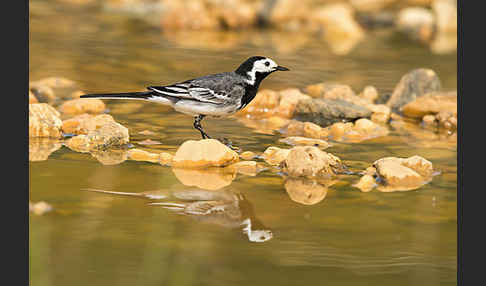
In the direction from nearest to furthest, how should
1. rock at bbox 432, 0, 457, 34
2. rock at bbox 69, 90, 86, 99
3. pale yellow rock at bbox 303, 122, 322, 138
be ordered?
pale yellow rock at bbox 303, 122, 322, 138 < rock at bbox 69, 90, 86, 99 < rock at bbox 432, 0, 457, 34

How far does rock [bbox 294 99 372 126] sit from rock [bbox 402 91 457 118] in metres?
0.73

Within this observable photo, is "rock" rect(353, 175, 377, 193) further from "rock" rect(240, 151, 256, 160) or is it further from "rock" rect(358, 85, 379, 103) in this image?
"rock" rect(358, 85, 379, 103)

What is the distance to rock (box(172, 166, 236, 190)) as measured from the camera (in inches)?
236

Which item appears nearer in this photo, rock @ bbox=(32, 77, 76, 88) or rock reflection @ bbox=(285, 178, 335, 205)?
rock reflection @ bbox=(285, 178, 335, 205)

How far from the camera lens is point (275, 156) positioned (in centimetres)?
671

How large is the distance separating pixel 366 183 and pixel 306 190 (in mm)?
504

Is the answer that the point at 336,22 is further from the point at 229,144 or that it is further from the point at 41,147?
the point at 41,147

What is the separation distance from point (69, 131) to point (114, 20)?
24.7 feet

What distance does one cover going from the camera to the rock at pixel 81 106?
26.9ft

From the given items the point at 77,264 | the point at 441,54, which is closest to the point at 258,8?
the point at 441,54

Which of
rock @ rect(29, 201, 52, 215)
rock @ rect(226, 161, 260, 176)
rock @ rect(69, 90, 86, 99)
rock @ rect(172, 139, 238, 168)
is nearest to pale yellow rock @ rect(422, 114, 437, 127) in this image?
rock @ rect(226, 161, 260, 176)

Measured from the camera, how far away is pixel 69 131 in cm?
733

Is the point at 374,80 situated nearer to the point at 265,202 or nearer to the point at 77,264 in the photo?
the point at 265,202

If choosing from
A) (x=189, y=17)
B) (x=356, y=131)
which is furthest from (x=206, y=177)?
(x=189, y=17)
